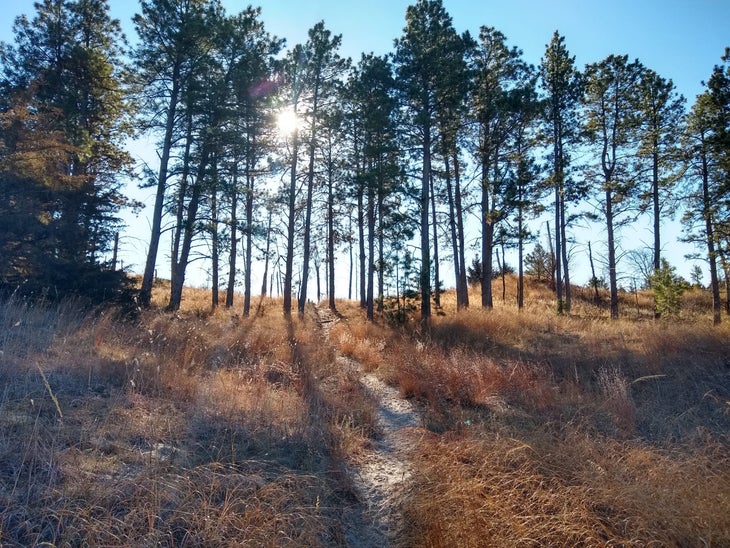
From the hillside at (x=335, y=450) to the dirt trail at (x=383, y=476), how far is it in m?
0.02

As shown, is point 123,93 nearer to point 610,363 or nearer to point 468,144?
point 468,144

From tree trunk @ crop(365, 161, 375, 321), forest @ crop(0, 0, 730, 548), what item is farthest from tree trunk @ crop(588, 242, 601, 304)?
tree trunk @ crop(365, 161, 375, 321)

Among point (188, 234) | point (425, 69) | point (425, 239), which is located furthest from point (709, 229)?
point (188, 234)

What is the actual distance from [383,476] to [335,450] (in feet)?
1.82

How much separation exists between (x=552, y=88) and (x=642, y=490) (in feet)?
69.3

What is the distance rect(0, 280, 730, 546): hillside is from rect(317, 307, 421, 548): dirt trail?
22mm

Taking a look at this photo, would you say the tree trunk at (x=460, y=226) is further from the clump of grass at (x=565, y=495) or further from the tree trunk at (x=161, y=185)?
the clump of grass at (x=565, y=495)

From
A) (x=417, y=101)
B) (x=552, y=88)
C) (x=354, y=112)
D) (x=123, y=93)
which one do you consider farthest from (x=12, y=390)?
(x=552, y=88)

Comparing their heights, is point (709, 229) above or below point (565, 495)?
above

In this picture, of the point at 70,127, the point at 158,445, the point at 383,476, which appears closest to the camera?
the point at 158,445

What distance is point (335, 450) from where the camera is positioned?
4.30 m

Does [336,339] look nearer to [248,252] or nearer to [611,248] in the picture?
[248,252]

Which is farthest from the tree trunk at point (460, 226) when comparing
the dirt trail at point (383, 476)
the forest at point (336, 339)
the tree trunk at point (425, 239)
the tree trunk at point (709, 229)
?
the dirt trail at point (383, 476)

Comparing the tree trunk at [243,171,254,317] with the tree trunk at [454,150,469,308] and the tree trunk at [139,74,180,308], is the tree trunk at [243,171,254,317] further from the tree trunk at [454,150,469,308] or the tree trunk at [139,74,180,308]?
the tree trunk at [454,150,469,308]
